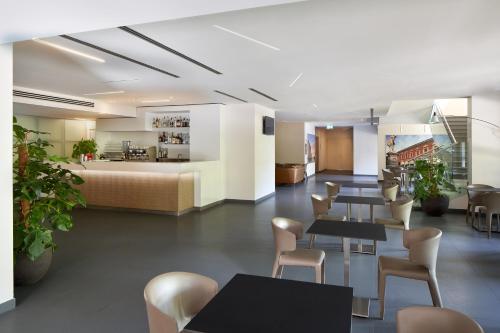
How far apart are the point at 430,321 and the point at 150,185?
7.07 metres

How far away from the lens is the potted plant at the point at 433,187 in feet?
25.2

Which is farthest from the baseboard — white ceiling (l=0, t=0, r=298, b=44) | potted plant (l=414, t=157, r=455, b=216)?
potted plant (l=414, t=157, r=455, b=216)

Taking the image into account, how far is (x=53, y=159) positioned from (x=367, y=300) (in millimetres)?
3689

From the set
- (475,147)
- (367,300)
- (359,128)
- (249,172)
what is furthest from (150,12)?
(359,128)

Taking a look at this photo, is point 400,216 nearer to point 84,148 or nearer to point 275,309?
point 275,309

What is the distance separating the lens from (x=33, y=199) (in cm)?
372

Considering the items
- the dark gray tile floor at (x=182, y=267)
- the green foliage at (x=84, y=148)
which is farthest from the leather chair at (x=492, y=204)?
the green foliage at (x=84, y=148)

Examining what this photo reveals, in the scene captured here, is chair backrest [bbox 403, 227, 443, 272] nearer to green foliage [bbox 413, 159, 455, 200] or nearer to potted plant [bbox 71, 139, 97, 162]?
green foliage [bbox 413, 159, 455, 200]

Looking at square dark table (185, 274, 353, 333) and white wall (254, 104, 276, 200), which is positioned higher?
white wall (254, 104, 276, 200)

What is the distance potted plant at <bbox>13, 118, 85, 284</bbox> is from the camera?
369 cm

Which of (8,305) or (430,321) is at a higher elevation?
(430,321)

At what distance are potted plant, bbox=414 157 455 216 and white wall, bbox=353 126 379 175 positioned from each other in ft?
34.6

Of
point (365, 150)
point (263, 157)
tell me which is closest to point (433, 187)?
point (263, 157)

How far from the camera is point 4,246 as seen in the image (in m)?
3.27
